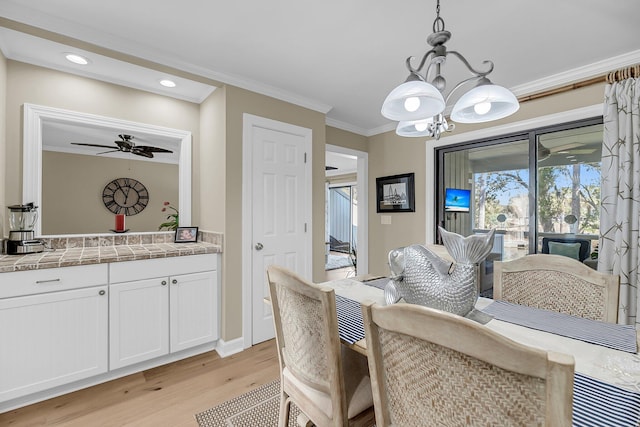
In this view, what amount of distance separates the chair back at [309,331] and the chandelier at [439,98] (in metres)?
0.89

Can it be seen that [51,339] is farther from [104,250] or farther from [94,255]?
[104,250]

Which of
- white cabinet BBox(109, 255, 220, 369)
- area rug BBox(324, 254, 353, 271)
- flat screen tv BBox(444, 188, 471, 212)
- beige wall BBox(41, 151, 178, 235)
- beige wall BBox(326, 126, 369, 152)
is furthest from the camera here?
area rug BBox(324, 254, 353, 271)

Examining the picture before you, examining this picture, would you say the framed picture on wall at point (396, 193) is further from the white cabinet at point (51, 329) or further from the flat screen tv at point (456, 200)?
the white cabinet at point (51, 329)

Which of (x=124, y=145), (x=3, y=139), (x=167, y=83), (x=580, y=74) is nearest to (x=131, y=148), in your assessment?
(x=124, y=145)

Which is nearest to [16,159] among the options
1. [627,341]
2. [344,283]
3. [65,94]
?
[65,94]

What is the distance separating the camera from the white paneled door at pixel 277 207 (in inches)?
105

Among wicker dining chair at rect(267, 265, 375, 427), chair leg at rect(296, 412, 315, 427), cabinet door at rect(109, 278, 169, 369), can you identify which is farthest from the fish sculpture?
cabinet door at rect(109, 278, 169, 369)

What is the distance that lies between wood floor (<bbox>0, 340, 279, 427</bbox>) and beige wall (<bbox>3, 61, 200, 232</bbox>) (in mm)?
1447

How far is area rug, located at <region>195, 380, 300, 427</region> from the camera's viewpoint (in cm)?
167

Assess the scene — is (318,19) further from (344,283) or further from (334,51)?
(344,283)

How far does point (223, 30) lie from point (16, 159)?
1775 millimetres

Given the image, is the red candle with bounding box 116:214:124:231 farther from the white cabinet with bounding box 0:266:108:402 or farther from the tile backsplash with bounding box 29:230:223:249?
the white cabinet with bounding box 0:266:108:402

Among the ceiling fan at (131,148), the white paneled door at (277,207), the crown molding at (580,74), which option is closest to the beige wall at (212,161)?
the white paneled door at (277,207)

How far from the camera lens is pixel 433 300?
1152 millimetres
